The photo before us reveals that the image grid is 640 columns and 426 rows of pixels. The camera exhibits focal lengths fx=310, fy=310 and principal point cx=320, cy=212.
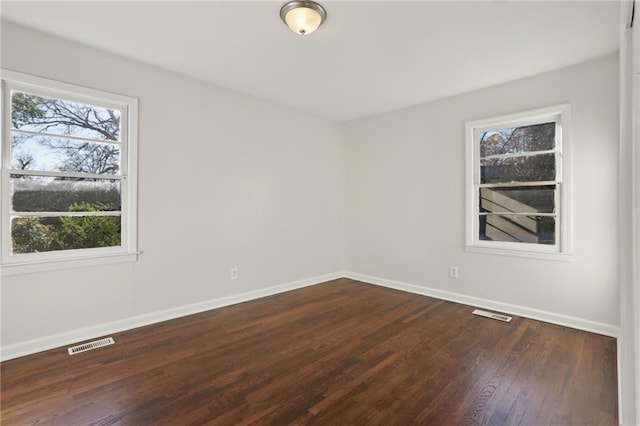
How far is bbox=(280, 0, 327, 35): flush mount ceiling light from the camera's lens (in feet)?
7.32

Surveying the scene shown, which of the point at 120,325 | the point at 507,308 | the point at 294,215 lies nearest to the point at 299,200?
the point at 294,215

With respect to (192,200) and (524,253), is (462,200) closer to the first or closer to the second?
(524,253)

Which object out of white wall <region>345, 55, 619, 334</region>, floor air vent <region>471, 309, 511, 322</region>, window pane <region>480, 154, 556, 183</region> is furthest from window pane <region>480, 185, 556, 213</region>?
floor air vent <region>471, 309, 511, 322</region>

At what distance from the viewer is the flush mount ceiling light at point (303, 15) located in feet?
7.32

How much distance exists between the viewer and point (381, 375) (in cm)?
227

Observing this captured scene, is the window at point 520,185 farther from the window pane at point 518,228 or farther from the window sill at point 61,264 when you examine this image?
the window sill at point 61,264

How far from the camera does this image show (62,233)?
2.81 meters

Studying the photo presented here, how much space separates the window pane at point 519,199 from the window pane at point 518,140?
0.44 metres

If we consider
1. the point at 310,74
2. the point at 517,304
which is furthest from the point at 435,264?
the point at 310,74

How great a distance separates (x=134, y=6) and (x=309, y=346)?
302cm

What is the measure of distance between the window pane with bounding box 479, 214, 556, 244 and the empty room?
0.07ft

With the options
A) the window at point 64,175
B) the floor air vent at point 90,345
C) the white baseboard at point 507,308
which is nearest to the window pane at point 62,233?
the window at point 64,175

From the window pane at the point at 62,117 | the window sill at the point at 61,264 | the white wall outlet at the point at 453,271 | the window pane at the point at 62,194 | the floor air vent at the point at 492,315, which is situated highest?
the window pane at the point at 62,117

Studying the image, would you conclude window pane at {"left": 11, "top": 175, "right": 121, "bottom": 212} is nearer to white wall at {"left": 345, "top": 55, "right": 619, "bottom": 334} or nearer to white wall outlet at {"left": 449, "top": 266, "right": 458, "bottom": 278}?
Answer: white wall at {"left": 345, "top": 55, "right": 619, "bottom": 334}
